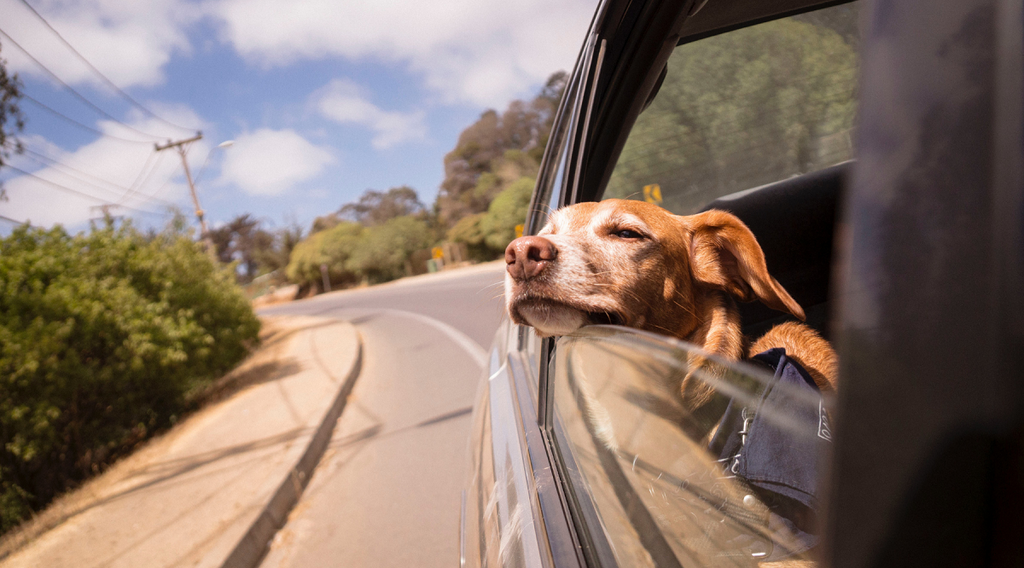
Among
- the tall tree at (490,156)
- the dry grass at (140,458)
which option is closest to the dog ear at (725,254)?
the dry grass at (140,458)

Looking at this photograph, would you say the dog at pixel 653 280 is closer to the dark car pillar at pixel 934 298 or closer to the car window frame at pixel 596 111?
the car window frame at pixel 596 111

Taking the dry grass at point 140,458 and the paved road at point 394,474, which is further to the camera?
the dry grass at point 140,458

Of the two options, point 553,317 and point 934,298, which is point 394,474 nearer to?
point 553,317

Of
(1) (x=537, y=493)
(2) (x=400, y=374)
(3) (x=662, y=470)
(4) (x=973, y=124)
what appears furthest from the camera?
(2) (x=400, y=374)

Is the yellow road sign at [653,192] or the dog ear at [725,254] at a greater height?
the yellow road sign at [653,192]

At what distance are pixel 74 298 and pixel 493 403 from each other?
653cm

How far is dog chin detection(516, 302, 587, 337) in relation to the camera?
1608 millimetres

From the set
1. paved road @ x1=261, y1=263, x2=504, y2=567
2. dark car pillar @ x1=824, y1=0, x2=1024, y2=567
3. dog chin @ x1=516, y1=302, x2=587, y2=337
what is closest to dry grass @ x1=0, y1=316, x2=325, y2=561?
paved road @ x1=261, y1=263, x2=504, y2=567

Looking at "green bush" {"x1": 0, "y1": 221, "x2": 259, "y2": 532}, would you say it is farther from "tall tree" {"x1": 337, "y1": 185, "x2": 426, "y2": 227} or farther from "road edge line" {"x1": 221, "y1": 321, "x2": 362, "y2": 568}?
"tall tree" {"x1": 337, "y1": 185, "x2": 426, "y2": 227}

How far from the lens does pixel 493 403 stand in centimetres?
257

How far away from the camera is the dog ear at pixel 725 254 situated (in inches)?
65.1

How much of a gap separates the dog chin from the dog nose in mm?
101

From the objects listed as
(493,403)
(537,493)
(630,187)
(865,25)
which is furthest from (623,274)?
(630,187)

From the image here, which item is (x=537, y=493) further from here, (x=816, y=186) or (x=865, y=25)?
(x=816, y=186)
